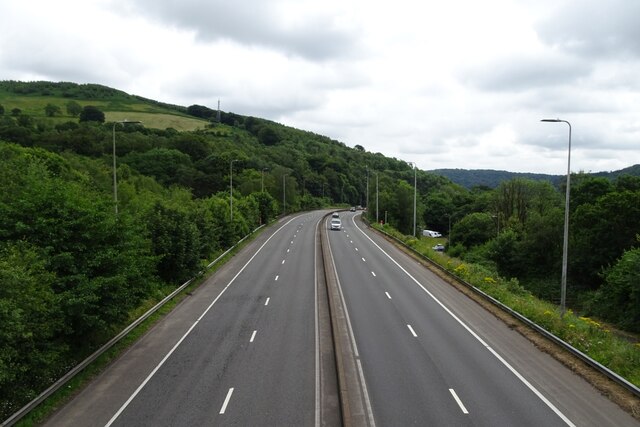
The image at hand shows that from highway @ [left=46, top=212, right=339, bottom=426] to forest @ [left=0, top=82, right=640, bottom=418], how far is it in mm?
1904

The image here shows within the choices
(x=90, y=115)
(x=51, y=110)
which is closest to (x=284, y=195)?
(x=90, y=115)

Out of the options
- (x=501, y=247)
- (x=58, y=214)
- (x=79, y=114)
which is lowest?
(x=501, y=247)

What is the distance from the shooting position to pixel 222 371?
16.8 metres

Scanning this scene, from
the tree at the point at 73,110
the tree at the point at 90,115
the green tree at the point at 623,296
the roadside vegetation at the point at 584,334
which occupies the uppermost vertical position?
the tree at the point at 73,110

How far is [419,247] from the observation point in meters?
46.8

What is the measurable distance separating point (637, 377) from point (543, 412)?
4.15 metres

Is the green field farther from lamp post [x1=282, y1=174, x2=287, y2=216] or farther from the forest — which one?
lamp post [x1=282, y1=174, x2=287, y2=216]

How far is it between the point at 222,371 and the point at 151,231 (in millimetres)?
14729

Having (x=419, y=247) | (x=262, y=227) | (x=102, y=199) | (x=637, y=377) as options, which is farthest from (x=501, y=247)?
(x=102, y=199)

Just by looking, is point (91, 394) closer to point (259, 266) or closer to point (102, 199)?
point (102, 199)

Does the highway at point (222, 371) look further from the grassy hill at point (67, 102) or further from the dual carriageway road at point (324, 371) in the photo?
the grassy hill at point (67, 102)

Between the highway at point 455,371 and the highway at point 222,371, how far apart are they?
1916 millimetres

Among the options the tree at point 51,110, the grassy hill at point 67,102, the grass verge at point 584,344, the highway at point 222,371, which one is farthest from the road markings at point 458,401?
the tree at point 51,110

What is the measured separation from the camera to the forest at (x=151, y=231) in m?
14.9
